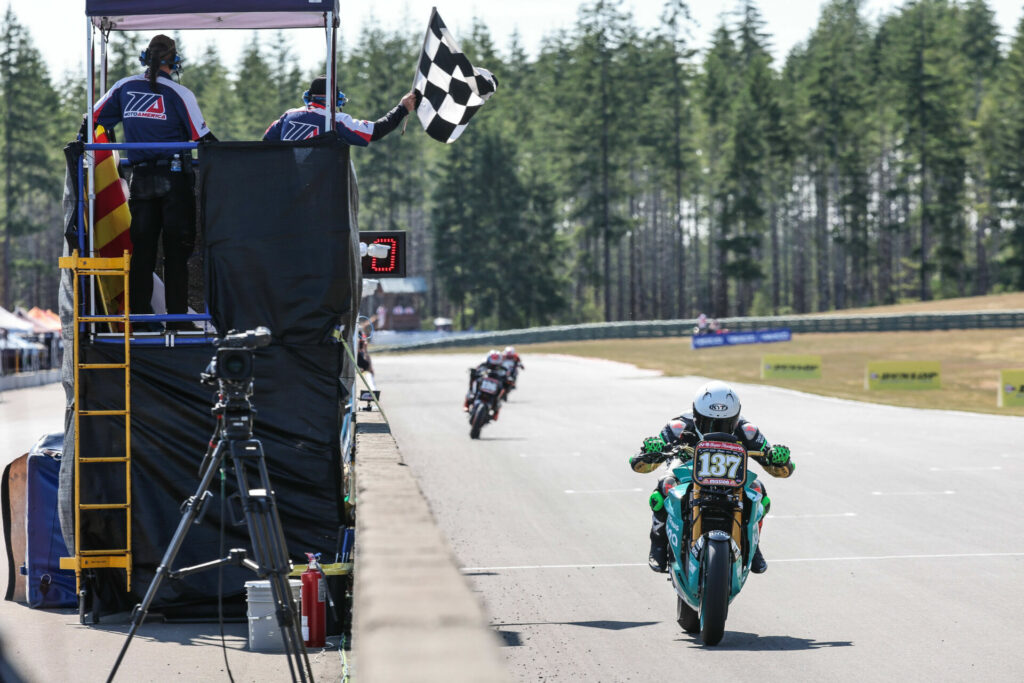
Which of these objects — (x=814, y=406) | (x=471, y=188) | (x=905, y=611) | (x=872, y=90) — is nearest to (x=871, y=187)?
(x=872, y=90)

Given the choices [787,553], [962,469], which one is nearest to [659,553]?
[787,553]

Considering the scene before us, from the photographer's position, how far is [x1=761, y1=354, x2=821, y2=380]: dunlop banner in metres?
40.0

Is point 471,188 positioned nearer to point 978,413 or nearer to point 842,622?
point 978,413

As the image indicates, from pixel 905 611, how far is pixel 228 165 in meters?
5.26

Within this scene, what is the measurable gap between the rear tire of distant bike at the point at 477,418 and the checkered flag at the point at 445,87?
12.2 metres

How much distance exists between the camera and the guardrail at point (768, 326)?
2472 inches

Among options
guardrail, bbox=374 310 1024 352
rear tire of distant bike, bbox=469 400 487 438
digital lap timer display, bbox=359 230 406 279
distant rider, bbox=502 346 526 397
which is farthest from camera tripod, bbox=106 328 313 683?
guardrail, bbox=374 310 1024 352

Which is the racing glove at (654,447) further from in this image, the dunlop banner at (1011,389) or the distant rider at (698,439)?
the dunlop banner at (1011,389)

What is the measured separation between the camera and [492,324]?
329 feet

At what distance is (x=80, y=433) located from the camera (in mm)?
8297

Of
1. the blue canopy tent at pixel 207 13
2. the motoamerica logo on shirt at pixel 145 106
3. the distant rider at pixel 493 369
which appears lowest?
the distant rider at pixel 493 369

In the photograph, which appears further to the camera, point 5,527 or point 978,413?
point 978,413

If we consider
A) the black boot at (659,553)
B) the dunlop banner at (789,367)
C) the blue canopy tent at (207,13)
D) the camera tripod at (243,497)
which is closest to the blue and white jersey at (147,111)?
the blue canopy tent at (207,13)

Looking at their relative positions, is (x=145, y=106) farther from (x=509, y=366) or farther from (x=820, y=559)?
(x=509, y=366)
